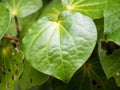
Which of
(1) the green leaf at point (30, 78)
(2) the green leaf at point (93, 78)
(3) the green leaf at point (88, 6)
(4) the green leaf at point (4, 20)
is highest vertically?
(4) the green leaf at point (4, 20)

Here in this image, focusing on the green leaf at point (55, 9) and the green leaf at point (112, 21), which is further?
the green leaf at point (55, 9)

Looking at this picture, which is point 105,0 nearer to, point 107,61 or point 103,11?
point 103,11

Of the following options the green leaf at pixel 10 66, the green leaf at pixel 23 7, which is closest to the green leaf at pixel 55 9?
the green leaf at pixel 23 7

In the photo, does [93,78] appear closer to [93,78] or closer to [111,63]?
[93,78]

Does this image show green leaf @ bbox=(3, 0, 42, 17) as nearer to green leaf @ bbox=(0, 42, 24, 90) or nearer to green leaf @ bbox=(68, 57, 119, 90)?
green leaf @ bbox=(0, 42, 24, 90)

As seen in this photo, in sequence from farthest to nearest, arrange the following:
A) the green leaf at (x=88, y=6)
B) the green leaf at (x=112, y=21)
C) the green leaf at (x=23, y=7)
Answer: the green leaf at (x=23, y=7)
the green leaf at (x=88, y=6)
the green leaf at (x=112, y=21)

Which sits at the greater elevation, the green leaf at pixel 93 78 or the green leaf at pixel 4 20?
the green leaf at pixel 4 20

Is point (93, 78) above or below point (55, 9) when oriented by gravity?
below

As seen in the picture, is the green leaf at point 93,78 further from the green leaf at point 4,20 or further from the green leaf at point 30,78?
the green leaf at point 4,20

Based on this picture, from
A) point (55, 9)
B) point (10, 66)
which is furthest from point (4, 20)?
point (55, 9)
